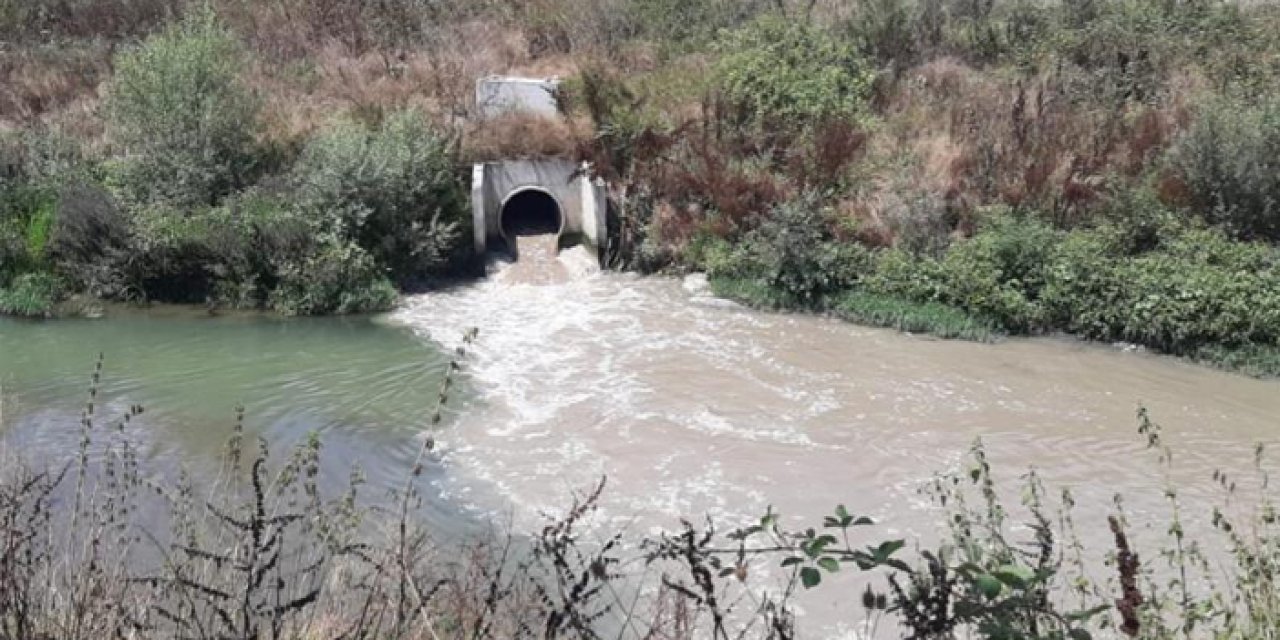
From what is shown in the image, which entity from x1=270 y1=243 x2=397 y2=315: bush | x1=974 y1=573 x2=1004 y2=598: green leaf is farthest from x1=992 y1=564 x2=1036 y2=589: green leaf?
x1=270 y1=243 x2=397 y2=315: bush

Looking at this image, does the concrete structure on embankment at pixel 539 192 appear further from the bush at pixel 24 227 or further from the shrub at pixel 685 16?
the bush at pixel 24 227

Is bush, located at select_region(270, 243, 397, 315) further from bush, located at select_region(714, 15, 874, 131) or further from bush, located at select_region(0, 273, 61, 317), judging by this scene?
bush, located at select_region(714, 15, 874, 131)

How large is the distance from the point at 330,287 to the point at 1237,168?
1293 centimetres

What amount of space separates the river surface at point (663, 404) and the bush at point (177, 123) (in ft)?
8.54

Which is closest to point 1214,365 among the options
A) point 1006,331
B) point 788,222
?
point 1006,331

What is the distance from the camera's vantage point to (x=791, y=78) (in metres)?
18.2

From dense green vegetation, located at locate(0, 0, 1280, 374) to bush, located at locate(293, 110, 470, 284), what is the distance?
49 millimetres

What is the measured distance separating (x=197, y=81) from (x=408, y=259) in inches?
186

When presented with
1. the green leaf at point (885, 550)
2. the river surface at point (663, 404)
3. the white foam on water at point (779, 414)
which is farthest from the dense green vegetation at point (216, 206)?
the green leaf at point (885, 550)

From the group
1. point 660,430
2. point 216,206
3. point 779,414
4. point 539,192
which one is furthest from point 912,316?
point 216,206

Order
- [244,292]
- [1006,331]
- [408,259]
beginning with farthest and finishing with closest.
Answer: [408,259]
[244,292]
[1006,331]

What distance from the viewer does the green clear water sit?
→ 10.3 metres

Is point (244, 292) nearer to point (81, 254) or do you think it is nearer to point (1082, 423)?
point (81, 254)

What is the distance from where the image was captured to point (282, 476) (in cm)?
372
